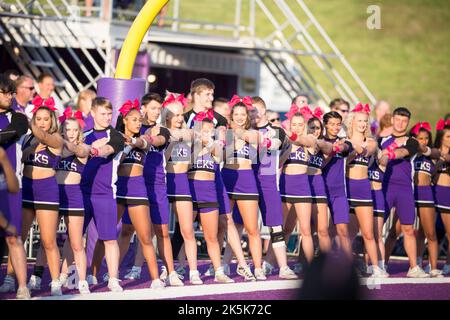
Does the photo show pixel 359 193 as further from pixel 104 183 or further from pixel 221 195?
pixel 104 183

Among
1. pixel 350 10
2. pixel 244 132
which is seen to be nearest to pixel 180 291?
pixel 244 132

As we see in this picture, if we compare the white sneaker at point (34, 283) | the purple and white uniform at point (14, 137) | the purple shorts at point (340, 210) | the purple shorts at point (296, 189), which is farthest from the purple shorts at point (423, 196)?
the purple and white uniform at point (14, 137)

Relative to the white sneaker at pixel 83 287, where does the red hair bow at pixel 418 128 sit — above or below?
A: above

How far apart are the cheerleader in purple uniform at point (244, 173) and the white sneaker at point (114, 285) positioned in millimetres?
2083

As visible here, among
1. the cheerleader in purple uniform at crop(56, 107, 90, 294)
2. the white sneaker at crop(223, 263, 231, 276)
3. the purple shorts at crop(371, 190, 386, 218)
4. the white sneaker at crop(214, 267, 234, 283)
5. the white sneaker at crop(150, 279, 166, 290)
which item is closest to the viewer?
the cheerleader in purple uniform at crop(56, 107, 90, 294)

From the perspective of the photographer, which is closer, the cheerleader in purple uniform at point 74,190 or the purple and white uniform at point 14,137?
the purple and white uniform at point 14,137

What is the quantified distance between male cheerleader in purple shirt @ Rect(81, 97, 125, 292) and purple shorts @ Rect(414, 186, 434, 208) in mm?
4693

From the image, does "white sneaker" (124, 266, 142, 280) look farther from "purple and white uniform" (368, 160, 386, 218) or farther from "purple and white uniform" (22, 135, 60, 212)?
"purple and white uniform" (368, 160, 386, 218)

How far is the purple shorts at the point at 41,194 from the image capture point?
33.8ft

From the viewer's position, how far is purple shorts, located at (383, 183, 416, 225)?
1362 centimetres

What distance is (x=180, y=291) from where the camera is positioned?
36.1 ft

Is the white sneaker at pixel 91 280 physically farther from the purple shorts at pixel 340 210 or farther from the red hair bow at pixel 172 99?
the purple shorts at pixel 340 210

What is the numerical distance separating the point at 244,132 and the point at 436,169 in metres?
3.30

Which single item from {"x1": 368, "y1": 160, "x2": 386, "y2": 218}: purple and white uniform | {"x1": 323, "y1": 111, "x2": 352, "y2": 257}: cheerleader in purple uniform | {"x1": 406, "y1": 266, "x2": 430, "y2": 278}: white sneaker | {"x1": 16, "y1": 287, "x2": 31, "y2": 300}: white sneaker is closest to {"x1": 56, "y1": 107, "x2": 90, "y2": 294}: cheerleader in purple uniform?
{"x1": 16, "y1": 287, "x2": 31, "y2": 300}: white sneaker
